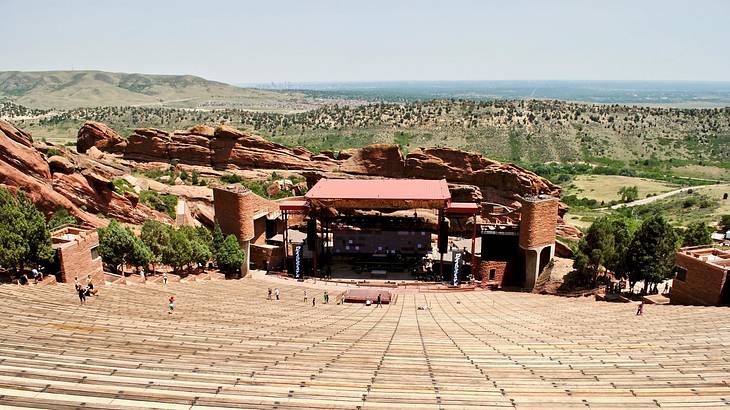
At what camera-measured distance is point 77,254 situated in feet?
90.0

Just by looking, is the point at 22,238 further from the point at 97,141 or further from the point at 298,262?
the point at 97,141

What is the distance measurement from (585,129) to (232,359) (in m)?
134

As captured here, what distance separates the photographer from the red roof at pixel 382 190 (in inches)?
1592

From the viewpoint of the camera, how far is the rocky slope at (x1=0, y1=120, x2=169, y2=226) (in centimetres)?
3531

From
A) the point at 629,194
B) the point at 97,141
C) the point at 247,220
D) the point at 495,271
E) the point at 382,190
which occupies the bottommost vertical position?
the point at 495,271

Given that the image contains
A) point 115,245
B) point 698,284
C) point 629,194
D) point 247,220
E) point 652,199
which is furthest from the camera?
point 629,194

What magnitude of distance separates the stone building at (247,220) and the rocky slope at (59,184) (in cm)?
686

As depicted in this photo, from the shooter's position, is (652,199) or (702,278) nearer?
(702,278)

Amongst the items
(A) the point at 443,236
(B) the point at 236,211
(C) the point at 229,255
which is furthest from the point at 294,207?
(A) the point at 443,236

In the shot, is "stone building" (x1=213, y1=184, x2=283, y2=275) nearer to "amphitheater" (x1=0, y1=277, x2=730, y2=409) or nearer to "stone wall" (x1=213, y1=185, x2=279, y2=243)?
"stone wall" (x1=213, y1=185, x2=279, y2=243)

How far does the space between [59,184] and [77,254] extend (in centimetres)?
1358

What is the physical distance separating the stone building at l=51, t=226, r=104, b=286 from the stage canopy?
646 inches

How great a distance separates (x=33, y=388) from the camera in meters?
9.41

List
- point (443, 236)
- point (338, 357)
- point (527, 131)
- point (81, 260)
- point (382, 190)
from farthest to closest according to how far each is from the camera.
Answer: point (527, 131)
point (443, 236)
point (382, 190)
point (81, 260)
point (338, 357)
